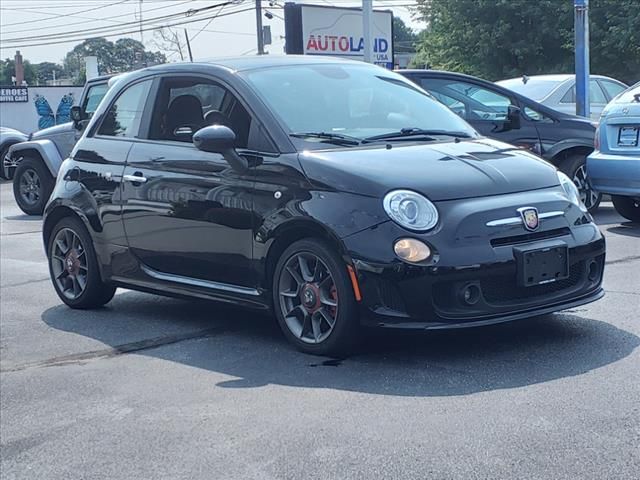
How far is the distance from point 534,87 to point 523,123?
2.73m

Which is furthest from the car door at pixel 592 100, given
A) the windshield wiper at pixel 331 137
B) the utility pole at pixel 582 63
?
the windshield wiper at pixel 331 137

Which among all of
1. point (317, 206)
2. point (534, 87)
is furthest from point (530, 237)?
point (534, 87)

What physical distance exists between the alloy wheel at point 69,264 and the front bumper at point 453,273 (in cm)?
288

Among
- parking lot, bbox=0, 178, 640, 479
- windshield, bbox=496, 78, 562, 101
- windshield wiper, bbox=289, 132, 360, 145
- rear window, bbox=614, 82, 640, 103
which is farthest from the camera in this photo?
windshield, bbox=496, 78, 562, 101

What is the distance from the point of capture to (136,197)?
6820 millimetres

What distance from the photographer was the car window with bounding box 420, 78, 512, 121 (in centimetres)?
1096

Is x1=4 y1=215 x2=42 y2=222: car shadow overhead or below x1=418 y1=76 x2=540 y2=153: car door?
below

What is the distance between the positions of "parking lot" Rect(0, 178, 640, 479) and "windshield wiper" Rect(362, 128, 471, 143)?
117 cm

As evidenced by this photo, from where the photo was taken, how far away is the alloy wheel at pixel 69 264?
24.7ft

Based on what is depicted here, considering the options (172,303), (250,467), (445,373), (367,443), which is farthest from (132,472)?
(172,303)

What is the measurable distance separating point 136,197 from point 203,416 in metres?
2.33

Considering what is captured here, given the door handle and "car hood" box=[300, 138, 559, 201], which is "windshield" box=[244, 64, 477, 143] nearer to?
"car hood" box=[300, 138, 559, 201]

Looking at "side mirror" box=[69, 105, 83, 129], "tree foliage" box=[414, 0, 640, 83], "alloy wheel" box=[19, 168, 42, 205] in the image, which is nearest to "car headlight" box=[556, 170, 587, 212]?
"side mirror" box=[69, 105, 83, 129]

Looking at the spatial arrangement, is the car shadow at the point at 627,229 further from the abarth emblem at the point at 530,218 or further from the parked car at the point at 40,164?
the parked car at the point at 40,164
